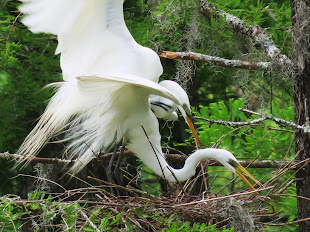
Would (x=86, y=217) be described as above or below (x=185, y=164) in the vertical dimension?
above

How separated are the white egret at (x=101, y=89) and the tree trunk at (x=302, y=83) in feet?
1.23

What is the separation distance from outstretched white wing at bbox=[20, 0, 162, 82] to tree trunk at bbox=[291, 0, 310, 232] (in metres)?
1.01

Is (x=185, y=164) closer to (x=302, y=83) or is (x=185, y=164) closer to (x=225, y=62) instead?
(x=225, y=62)

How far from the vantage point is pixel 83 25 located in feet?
14.5

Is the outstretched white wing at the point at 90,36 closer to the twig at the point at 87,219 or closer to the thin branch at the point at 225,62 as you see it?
the thin branch at the point at 225,62

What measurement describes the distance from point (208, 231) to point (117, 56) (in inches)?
62.5

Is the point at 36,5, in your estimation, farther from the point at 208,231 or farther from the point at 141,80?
the point at 208,231

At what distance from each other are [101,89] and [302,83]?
4.12 feet

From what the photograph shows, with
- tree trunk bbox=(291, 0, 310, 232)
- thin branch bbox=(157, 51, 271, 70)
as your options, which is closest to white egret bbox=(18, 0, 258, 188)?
thin branch bbox=(157, 51, 271, 70)

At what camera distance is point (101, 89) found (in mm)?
4129

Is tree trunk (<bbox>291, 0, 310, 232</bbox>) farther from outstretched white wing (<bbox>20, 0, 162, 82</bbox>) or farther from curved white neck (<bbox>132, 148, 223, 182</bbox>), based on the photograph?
outstretched white wing (<bbox>20, 0, 162, 82</bbox>)

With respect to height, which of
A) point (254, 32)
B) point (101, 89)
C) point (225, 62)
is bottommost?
point (101, 89)

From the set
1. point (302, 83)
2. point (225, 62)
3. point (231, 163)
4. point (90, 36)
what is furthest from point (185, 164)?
point (90, 36)

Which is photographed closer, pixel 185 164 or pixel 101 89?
pixel 101 89
